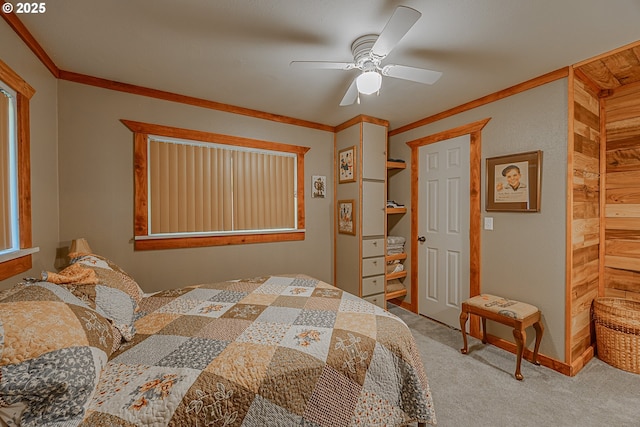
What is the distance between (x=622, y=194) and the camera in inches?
97.9

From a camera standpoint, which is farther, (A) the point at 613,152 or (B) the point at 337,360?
(A) the point at 613,152

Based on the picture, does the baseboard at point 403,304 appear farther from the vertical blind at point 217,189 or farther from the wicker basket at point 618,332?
the vertical blind at point 217,189

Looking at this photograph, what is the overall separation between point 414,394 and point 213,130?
2.90 meters

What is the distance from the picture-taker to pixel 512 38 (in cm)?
182

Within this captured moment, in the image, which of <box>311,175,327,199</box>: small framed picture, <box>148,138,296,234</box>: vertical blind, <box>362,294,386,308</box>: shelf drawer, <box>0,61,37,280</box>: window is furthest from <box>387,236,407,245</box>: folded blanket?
<box>0,61,37,280</box>: window

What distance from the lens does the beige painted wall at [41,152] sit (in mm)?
1768

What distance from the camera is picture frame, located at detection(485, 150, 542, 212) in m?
2.39

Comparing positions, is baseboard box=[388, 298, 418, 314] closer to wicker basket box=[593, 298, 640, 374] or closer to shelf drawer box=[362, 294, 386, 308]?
shelf drawer box=[362, 294, 386, 308]

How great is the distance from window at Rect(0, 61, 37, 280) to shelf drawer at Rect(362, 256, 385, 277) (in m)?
2.92

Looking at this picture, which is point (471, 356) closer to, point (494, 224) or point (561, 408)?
point (561, 408)

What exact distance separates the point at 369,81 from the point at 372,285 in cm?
242

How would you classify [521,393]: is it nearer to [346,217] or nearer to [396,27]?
[346,217]

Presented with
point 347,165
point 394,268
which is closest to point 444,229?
point 394,268

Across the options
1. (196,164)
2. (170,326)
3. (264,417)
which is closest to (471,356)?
(264,417)
